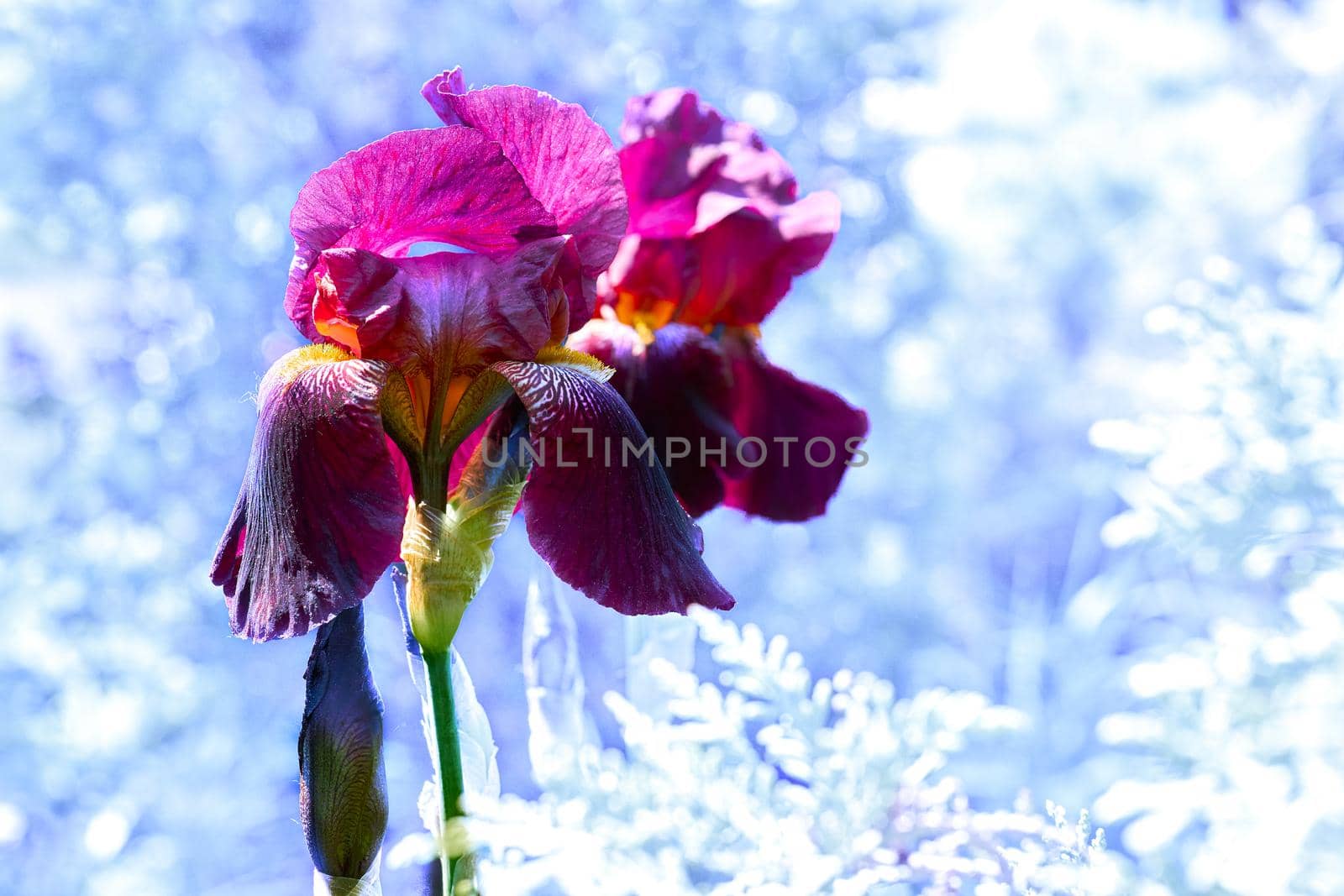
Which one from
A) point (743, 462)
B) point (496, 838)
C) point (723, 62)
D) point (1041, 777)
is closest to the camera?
point (496, 838)

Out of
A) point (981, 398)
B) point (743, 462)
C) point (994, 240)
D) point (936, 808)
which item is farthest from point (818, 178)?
point (936, 808)

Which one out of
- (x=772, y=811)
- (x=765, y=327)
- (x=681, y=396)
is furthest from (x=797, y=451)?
(x=765, y=327)

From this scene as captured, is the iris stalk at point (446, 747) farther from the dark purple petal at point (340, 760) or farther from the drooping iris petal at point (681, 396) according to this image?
the drooping iris petal at point (681, 396)

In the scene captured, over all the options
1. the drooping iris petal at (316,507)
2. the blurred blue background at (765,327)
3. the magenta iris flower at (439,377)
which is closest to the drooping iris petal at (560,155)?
the magenta iris flower at (439,377)

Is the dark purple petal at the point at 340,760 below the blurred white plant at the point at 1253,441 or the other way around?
below

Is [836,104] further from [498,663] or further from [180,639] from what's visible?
[180,639]

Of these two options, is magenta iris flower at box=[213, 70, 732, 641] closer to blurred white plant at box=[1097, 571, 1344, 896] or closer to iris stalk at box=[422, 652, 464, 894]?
iris stalk at box=[422, 652, 464, 894]

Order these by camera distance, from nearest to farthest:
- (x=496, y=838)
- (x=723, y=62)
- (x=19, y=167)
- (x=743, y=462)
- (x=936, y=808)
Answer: (x=496, y=838) → (x=936, y=808) → (x=743, y=462) → (x=19, y=167) → (x=723, y=62)

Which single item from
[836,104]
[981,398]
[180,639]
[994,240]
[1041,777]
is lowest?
[1041,777]
